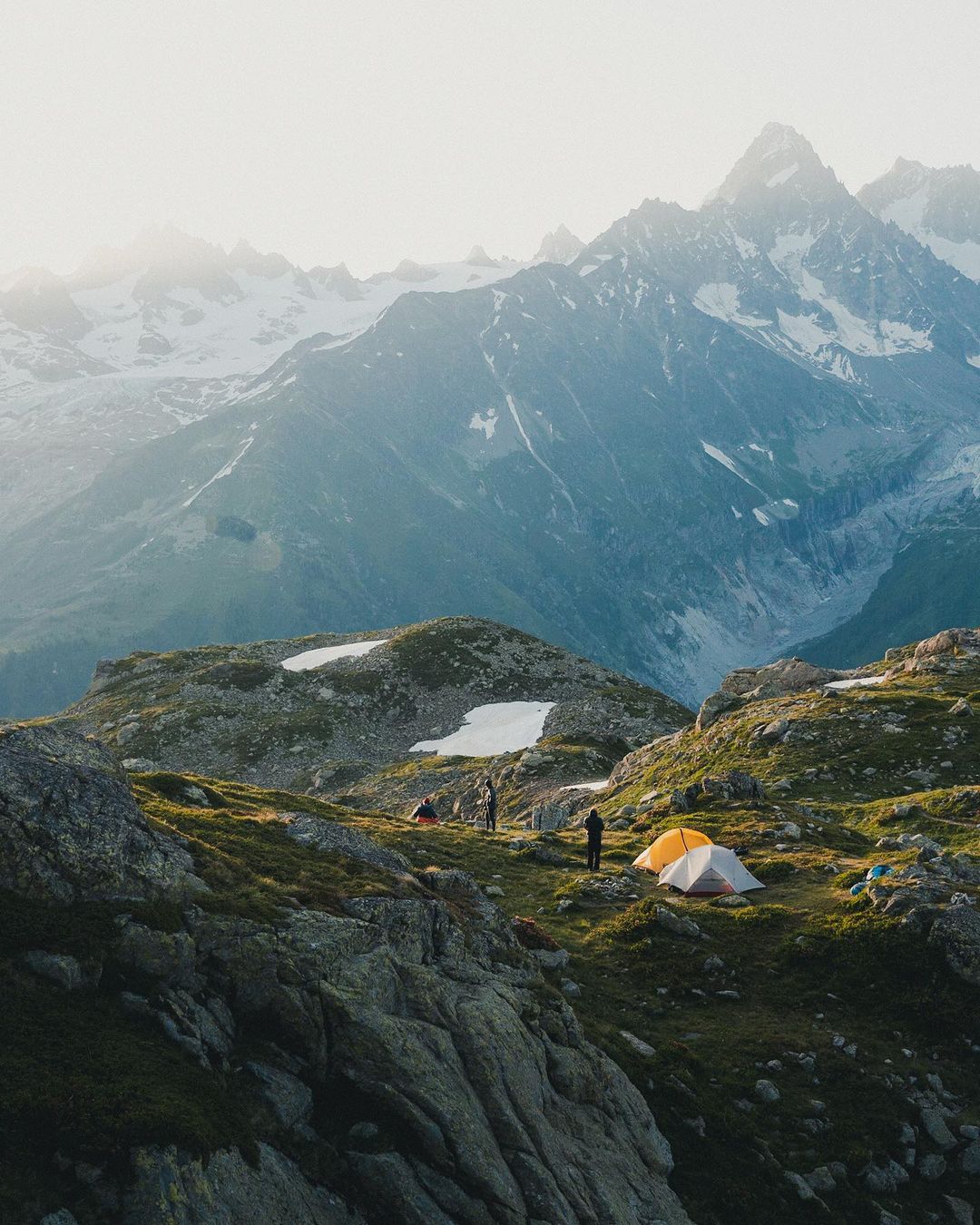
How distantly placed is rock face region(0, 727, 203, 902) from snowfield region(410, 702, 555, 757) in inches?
2739

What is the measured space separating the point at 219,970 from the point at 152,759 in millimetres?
79148

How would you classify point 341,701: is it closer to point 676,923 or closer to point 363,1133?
point 676,923

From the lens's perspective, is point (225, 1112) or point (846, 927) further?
point (846, 927)

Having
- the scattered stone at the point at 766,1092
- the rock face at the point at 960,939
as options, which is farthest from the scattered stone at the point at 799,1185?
the rock face at the point at 960,939

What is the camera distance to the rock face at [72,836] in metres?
15.4

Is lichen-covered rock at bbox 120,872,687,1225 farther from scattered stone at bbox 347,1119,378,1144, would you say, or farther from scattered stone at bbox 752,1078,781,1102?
scattered stone at bbox 752,1078,781,1102

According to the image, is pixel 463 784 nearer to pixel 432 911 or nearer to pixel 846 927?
pixel 846 927

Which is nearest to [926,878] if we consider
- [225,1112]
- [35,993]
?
[225,1112]

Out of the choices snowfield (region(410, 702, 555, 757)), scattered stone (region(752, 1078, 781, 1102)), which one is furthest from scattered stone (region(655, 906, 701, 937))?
snowfield (region(410, 702, 555, 757))

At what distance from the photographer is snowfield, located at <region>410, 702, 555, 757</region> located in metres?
90.3

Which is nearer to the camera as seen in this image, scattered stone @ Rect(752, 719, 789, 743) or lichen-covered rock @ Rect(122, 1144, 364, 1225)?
lichen-covered rock @ Rect(122, 1144, 364, 1225)

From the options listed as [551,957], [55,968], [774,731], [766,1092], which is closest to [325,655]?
[774,731]

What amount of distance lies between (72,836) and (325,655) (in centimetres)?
10184

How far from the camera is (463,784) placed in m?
72.4
